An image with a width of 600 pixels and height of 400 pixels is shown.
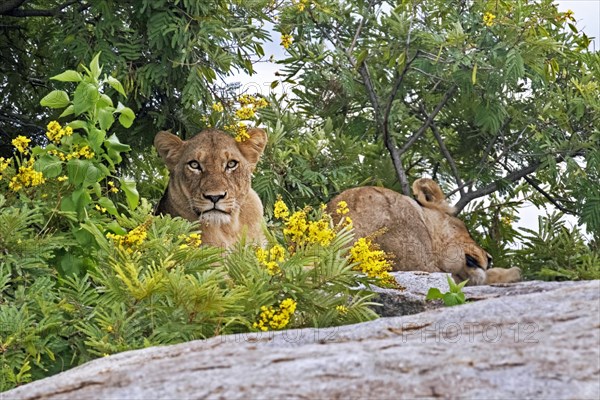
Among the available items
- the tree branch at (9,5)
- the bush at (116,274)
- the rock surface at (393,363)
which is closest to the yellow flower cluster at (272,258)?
the bush at (116,274)

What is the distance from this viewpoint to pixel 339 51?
1174 centimetres

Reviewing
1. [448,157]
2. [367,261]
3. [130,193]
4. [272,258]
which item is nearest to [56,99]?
[130,193]

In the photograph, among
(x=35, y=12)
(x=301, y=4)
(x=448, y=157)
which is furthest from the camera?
(x=448, y=157)

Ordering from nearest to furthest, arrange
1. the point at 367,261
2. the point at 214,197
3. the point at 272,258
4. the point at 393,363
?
the point at 393,363 < the point at 272,258 < the point at 367,261 < the point at 214,197

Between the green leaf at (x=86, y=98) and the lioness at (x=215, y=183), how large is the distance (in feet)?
5.83

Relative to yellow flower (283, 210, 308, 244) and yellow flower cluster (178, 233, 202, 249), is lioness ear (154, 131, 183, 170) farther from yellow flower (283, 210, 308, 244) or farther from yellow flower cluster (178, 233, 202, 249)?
yellow flower (283, 210, 308, 244)

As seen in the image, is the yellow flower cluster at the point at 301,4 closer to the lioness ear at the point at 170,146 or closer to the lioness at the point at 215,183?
the lioness at the point at 215,183

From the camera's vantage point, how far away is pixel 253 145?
8906mm

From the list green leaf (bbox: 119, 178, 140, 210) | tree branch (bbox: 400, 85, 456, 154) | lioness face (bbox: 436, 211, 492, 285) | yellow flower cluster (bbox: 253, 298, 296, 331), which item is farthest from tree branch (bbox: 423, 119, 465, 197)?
yellow flower cluster (bbox: 253, 298, 296, 331)

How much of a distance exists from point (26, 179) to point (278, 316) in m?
2.32

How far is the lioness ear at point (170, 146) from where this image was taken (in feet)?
29.2

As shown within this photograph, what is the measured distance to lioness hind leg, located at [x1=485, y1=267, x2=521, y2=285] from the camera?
9.85 m

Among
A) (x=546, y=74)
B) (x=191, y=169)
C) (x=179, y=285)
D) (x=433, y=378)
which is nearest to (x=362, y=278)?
(x=179, y=285)

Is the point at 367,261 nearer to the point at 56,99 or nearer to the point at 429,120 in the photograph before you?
the point at 56,99
